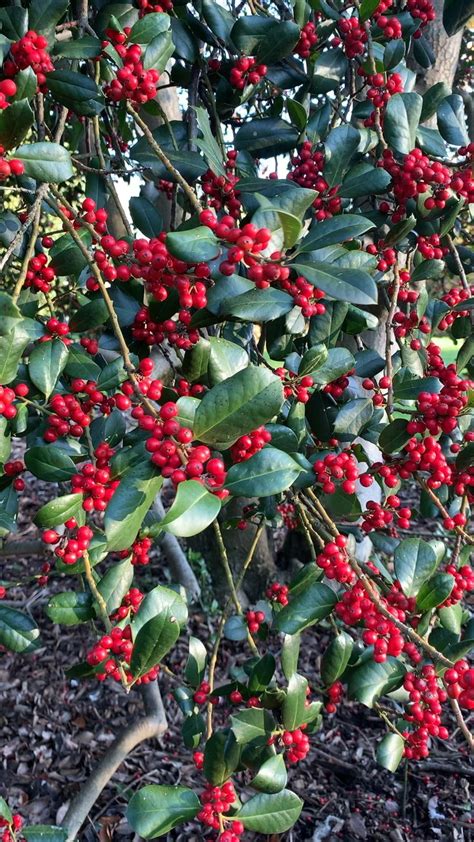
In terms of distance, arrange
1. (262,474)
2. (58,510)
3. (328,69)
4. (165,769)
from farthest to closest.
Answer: (165,769) → (328,69) → (58,510) → (262,474)

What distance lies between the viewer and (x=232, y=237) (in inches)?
33.6

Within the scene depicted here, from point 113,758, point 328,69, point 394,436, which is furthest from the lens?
point 113,758

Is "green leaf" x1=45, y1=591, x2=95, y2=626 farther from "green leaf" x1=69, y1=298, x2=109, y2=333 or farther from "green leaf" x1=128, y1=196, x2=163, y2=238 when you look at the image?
"green leaf" x1=128, y1=196, x2=163, y2=238

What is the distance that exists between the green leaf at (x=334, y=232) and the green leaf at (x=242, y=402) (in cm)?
27

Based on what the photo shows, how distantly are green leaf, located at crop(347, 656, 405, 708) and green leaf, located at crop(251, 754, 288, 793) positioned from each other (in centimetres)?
20

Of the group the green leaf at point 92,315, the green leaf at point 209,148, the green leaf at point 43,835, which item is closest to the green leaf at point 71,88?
the green leaf at point 209,148

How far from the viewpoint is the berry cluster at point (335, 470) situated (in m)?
1.09

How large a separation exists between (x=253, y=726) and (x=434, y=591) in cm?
41

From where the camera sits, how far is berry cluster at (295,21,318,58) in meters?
1.41

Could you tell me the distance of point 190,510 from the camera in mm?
718

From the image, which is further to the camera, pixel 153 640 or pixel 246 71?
pixel 246 71

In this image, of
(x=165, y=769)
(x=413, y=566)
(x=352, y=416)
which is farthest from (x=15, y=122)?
(x=165, y=769)

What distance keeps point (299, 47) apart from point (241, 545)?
2.03 metres

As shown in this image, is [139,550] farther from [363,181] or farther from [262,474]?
[363,181]
